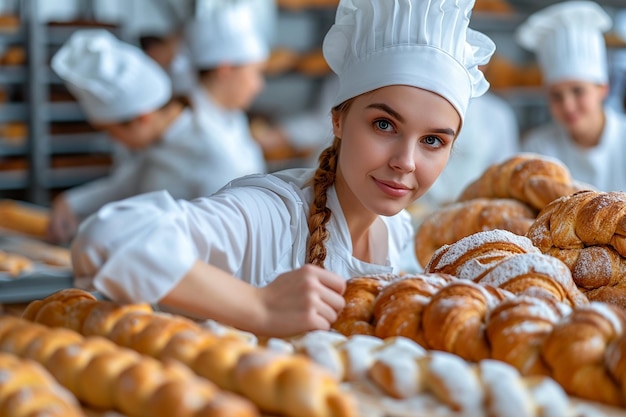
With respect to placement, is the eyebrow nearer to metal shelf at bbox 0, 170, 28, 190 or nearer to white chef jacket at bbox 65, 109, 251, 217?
white chef jacket at bbox 65, 109, 251, 217

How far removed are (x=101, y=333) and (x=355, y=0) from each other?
34.9 inches

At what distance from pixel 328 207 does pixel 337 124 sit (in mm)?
180

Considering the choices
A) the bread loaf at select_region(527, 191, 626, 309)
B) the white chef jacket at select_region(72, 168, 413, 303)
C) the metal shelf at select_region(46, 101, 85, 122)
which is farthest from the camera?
the metal shelf at select_region(46, 101, 85, 122)

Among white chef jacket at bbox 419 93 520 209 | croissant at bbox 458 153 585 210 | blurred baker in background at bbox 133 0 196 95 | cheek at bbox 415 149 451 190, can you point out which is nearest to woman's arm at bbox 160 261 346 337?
cheek at bbox 415 149 451 190

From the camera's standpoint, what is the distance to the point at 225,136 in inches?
169

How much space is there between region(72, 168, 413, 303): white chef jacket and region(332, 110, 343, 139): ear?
4.7 inches

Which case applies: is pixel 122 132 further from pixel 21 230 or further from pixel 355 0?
pixel 355 0

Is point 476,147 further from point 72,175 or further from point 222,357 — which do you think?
point 222,357

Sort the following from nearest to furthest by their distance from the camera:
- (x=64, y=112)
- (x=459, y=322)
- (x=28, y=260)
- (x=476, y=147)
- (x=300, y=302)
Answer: (x=459, y=322)
(x=300, y=302)
(x=28, y=260)
(x=476, y=147)
(x=64, y=112)

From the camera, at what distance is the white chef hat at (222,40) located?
4.59m

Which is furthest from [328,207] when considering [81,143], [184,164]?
[81,143]

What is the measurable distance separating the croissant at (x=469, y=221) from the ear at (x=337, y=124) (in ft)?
1.60

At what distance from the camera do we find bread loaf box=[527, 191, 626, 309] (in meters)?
1.49

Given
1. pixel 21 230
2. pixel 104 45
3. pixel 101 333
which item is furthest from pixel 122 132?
pixel 101 333
